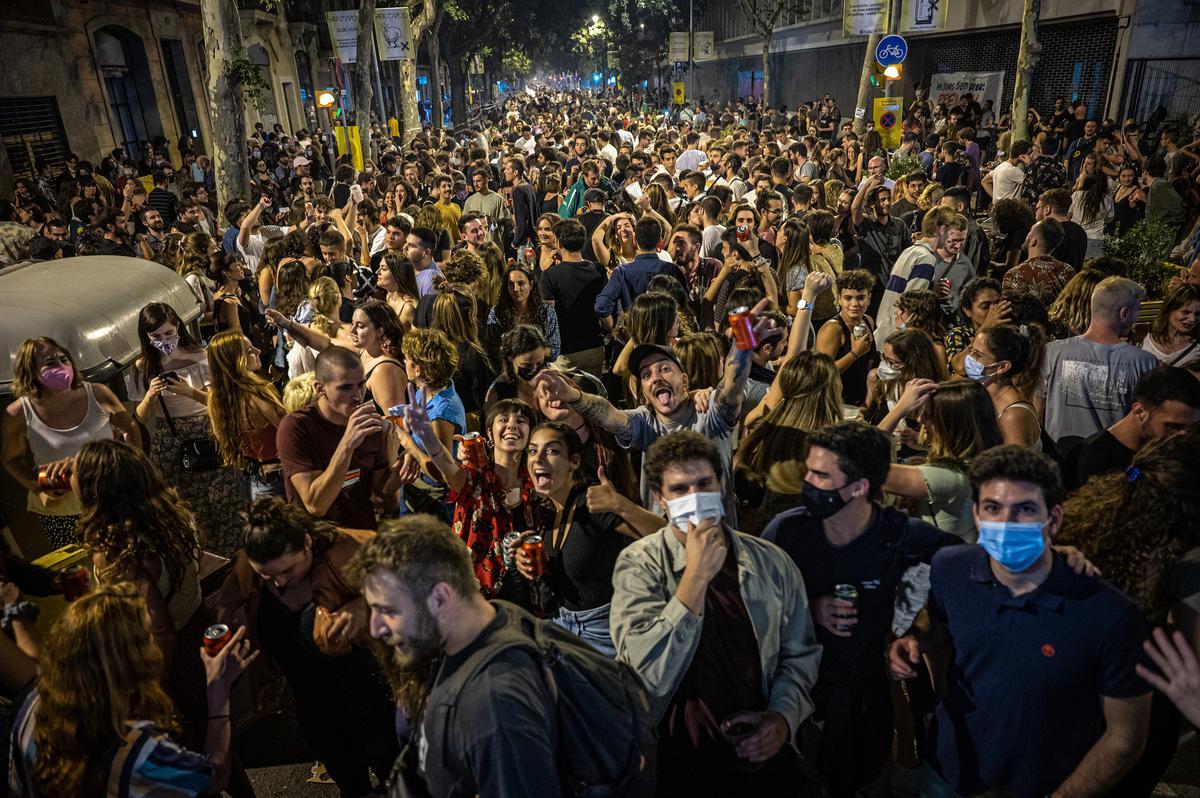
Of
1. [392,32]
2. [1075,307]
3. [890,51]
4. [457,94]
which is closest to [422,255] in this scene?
[1075,307]

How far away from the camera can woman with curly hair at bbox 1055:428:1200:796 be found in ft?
8.51

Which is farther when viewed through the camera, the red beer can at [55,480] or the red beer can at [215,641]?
the red beer can at [55,480]

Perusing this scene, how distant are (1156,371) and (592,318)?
404 cm

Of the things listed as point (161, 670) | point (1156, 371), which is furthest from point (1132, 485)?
point (161, 670)

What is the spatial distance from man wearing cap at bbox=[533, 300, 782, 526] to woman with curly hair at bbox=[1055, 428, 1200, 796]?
1.53 m

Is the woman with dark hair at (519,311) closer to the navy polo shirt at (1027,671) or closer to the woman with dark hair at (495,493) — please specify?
the woman with dark hair at (495,493)

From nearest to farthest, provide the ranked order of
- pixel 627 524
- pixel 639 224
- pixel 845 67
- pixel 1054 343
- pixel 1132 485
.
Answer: pixel 1132 485 → pixel 627 524 → pixel 1054 343 → pixel 639 224 → pixel 845 67

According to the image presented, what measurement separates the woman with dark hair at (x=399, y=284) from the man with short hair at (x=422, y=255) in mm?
349

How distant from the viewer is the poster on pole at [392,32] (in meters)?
20.9

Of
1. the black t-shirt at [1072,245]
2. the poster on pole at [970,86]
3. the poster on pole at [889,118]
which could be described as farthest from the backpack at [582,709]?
the poster on pole at [970,86]

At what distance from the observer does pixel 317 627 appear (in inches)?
117

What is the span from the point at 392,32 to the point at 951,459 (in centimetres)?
2220

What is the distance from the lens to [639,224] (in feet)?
20.9

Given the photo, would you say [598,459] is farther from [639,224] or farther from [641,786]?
[639,224]
